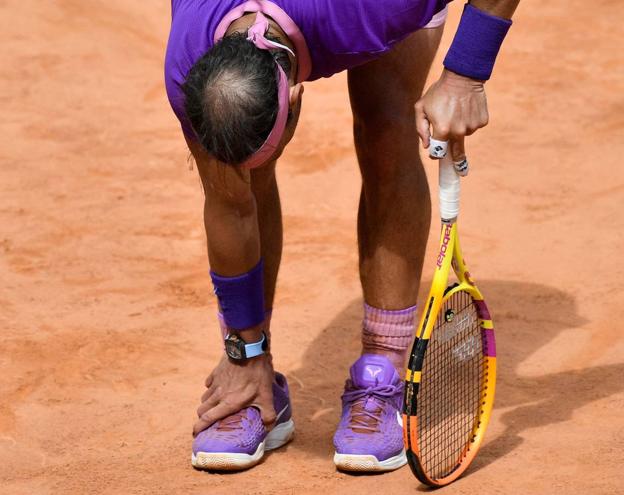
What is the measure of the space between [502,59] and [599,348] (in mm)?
3163

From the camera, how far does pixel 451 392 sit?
10.5 ft

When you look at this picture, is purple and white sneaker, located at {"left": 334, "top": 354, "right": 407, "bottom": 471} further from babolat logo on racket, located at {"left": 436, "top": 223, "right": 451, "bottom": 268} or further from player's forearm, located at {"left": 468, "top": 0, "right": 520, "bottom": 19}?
player's forearm, located at {"left": 468, "top": 0, "right": 520, "bottom": 19}

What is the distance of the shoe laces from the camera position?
316 cm

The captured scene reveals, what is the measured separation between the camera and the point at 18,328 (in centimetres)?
405

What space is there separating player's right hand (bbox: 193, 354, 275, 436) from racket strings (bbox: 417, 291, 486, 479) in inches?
16.6

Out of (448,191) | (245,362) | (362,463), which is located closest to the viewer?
(448,191)

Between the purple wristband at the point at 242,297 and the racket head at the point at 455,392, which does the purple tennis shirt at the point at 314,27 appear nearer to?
the purple wristband at the point at 242,297

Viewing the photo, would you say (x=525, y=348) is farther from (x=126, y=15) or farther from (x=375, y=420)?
(x=126, y=15)

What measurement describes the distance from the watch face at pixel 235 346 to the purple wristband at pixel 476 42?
3.04ft

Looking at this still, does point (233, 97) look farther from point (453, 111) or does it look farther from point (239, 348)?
point (239, 348)

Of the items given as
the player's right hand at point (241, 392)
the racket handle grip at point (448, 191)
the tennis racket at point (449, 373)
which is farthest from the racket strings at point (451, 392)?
the player's right hand at point (241, 392)

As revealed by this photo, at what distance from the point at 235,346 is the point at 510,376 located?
977 mm

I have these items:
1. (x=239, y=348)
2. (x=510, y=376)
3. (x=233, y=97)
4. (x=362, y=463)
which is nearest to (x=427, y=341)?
(x=362, y=463)

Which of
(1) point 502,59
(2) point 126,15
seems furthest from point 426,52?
(2) point 126,15
